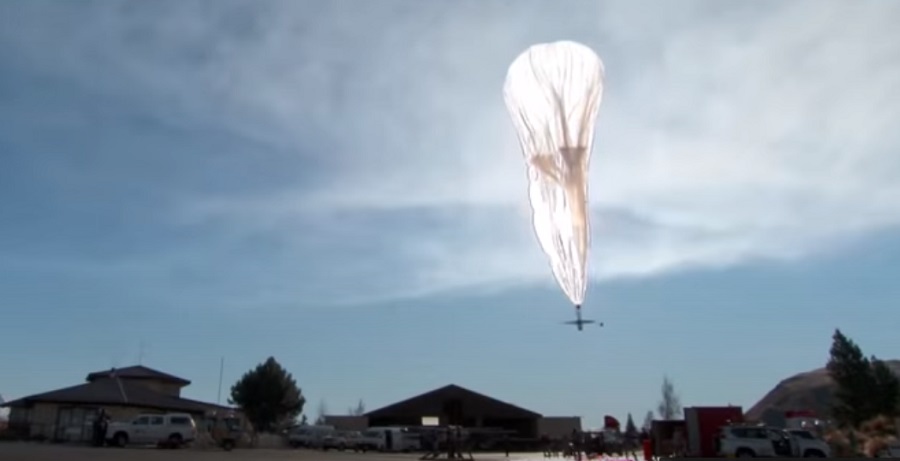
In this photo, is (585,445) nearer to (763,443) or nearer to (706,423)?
(706,423)

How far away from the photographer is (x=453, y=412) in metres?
32.5

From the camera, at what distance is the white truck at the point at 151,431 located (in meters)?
42.4

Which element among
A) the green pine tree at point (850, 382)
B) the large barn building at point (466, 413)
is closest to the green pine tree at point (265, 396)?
the large barn building at point (466, 413)

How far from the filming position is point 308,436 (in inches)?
2475

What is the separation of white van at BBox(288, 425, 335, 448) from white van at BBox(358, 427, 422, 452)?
312cm

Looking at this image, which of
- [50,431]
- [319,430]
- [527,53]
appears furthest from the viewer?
[319,430]

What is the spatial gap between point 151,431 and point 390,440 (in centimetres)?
2251

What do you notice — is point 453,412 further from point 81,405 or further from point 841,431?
point 841,431

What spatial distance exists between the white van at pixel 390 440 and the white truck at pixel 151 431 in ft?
64.5

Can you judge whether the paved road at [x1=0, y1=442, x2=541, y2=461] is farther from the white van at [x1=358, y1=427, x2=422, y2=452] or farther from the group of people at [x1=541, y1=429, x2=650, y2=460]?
the white van at [x1=358, y1=427, x2=422, y2=452]

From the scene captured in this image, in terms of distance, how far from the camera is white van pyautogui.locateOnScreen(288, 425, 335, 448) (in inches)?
2442

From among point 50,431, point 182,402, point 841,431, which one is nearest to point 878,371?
point 841,431

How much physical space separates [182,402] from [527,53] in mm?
56102

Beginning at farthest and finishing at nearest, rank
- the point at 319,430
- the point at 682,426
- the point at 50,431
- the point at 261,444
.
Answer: the point at 319,430, the point at 261,444, the point at 50,431, the point at 682,426
